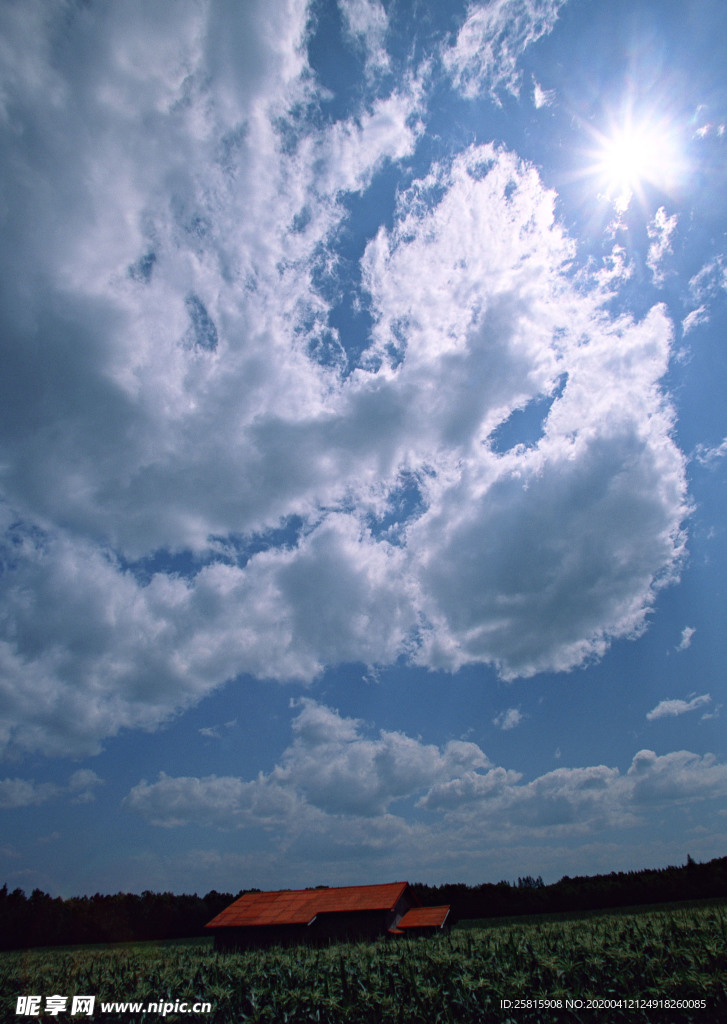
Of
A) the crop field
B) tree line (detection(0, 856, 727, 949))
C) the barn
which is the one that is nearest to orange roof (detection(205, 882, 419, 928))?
the barn

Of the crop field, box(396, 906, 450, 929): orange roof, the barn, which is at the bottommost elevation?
box(396, 906, 450, 929): orange roof

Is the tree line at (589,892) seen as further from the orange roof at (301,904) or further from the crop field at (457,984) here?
the crop field at (457,984)

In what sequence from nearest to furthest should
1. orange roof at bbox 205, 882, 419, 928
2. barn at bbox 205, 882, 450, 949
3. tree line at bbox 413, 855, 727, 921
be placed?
barn at bbox 205, 882, 450, 949
orange roof at bbox 205, 882, 419, 928
tree line at bbox 413, 855, 727, 921

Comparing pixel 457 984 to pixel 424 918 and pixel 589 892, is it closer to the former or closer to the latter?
pixel 424 918

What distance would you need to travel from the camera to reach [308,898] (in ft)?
148

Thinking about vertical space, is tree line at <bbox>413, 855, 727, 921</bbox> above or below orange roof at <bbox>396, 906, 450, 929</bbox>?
below

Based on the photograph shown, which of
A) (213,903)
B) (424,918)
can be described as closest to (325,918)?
(424,918)

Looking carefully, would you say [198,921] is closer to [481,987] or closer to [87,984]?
[87,984]

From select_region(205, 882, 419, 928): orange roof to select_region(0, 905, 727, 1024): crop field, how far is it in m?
14.9

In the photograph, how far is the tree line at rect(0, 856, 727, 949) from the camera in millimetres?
61281

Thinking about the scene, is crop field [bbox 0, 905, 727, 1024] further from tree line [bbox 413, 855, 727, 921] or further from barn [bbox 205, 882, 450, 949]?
tree line [bbox 413, 855, 727, 921]

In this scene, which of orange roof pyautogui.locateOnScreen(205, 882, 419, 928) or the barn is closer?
the barn

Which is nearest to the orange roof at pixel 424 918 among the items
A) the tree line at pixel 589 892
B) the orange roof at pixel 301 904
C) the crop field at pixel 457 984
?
the orange roof at pixel 301 904

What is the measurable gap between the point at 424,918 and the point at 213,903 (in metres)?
49.2
